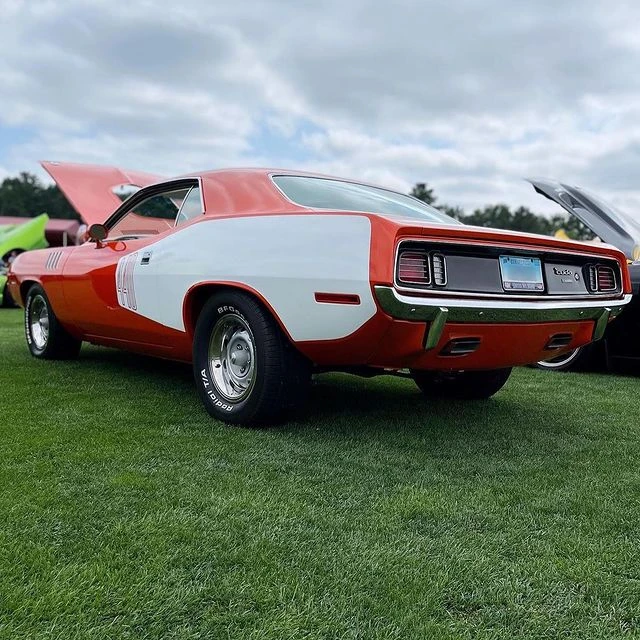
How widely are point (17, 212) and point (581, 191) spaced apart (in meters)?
75.4

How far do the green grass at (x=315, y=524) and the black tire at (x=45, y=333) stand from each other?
1.57m

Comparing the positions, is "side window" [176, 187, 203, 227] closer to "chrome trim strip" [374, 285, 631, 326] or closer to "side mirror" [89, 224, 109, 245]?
"side mirror" [89, 224, 109, 245]

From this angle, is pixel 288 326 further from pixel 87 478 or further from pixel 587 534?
pixel 587 534

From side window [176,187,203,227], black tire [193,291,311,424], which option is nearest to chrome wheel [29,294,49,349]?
side window [176,187,203,227]

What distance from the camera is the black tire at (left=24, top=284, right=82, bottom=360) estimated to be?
5.33m

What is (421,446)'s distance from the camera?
319 cm

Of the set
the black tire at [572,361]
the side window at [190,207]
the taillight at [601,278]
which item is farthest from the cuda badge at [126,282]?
→ the black tire at [572,361]

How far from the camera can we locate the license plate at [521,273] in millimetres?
3002

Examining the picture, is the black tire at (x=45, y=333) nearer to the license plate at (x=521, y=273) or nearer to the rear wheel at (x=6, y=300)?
the license plate at (x=521, y=273)

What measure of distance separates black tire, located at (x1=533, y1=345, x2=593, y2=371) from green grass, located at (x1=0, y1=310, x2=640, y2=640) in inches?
68.8

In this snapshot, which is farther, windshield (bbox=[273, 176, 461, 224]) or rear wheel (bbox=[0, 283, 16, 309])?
rear wheel (bbox=[0, 283, 16, 309])

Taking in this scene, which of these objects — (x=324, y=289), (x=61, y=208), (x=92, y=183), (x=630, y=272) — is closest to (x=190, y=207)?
(x=324, y=289)

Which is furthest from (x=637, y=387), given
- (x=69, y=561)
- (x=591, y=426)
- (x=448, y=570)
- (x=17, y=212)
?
(x=17, y=212)

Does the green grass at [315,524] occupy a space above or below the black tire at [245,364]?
below
